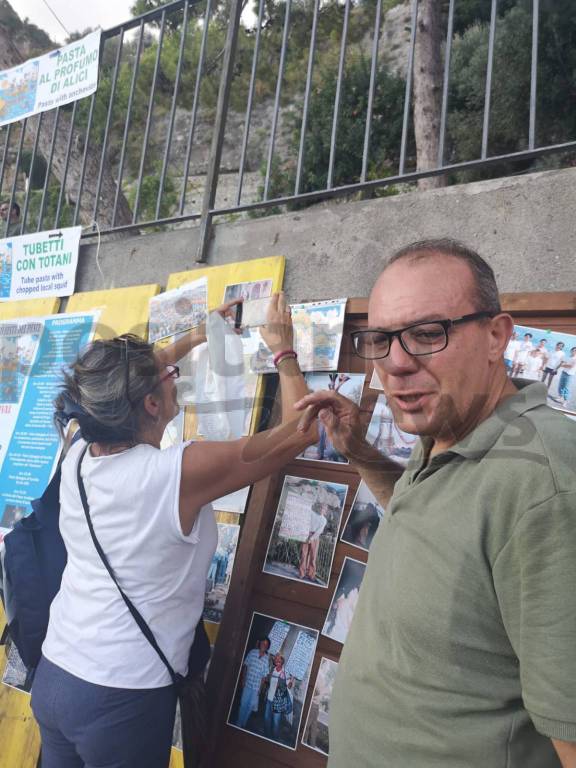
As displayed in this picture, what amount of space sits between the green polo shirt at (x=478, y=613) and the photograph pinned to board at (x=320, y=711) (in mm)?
904

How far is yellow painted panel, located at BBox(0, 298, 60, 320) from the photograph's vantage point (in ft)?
11.9

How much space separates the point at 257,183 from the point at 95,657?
14.1 metres

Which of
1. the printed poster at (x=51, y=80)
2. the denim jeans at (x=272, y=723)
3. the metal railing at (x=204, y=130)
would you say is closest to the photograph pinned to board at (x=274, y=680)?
the denim jeans at (x=272, y=723)

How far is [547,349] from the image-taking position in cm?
194

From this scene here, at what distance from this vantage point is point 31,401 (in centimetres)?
348

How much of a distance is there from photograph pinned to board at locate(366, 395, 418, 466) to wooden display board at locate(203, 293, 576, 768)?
0.05 metres

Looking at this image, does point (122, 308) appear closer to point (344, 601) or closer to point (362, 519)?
point (362, 519)

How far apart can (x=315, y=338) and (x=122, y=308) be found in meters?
1.26

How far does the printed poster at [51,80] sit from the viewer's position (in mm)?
3751

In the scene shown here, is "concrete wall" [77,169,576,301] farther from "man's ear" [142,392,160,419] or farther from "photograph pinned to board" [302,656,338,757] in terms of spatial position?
"photograph pinned to board" [302,656,338,757]

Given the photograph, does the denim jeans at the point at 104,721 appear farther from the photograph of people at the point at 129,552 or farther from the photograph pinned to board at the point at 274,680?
the photograph pinned to board at the point at 274,680

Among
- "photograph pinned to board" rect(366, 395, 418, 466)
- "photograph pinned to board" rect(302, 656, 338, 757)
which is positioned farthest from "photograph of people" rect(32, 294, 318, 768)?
"photograph pinned to board" rect(302, 656, 338, 757)

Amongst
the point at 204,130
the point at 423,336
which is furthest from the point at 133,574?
the point at 204,130

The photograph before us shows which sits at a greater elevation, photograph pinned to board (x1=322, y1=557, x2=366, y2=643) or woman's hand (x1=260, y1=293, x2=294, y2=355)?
woman's hand (x1=260, y1=293, x2=294, y2=355)
